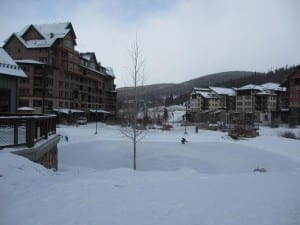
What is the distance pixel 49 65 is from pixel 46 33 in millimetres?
7837

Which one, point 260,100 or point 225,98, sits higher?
point 225,98

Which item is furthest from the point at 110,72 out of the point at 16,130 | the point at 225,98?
the point at 16,130

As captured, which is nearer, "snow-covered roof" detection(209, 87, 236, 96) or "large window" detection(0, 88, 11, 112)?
"large window" detection(0, 88, 11, 112)

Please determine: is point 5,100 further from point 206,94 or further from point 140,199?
point 206,94

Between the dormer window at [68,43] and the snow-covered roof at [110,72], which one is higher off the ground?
the dormer window at [68,43]

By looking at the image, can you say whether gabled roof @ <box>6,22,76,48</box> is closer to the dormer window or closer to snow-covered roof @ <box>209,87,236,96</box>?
the dormer window

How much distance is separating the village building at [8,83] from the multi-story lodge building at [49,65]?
105 feet

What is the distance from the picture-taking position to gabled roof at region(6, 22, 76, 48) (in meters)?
58.1

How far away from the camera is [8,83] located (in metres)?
20.5

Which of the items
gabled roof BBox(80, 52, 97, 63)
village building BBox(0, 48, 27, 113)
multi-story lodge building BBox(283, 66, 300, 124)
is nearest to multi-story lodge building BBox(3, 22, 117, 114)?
gabled roof BBox(80, 52, 97, 63)

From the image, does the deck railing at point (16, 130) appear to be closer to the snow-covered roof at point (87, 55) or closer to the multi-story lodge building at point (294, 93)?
the multi-story lodge building at point (294, 93)

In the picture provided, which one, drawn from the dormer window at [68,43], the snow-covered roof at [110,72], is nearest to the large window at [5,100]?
the dormer window at [68,43]

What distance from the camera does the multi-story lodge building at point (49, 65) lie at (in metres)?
57.0

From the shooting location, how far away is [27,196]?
6.55m
